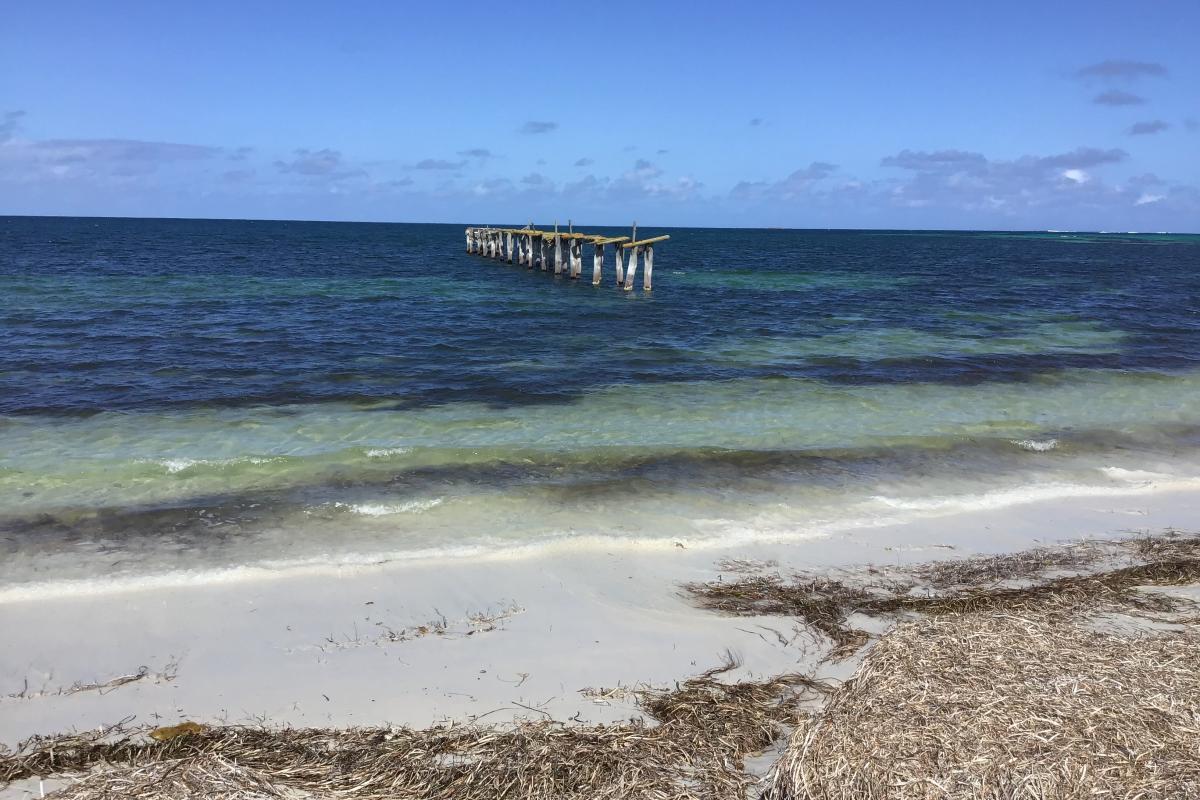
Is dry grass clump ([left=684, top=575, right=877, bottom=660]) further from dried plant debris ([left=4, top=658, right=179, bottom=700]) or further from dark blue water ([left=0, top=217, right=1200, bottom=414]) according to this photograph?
dark blue water ([left=0, top=217, right=1200, bottom=414])

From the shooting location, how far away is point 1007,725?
437 centimetres

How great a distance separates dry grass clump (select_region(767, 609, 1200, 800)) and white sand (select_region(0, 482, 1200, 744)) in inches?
49.0

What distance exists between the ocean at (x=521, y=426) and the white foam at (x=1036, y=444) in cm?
11

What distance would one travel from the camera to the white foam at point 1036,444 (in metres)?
13.0

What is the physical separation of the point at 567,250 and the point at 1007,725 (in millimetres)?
44077

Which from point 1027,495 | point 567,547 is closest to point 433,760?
point 567,547

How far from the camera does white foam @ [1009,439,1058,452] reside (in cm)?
1298

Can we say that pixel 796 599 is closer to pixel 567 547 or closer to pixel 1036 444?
pixel 567 547

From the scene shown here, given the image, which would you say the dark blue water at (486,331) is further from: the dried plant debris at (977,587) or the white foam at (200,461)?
the dried plant debris at (977,587)

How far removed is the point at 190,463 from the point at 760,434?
8.93 meters

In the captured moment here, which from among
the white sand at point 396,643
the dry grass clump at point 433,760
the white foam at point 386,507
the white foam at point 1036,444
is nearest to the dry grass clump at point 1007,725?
the dry grass clump at point 433,760

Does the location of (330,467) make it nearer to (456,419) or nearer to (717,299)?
(456,419)

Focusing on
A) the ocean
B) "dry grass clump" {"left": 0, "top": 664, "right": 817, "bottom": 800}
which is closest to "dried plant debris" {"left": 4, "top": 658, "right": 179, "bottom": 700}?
"dry grass clump" {"left": 0, "top": 664, "right": 817, "bottom": 800}

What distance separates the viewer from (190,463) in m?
11.5
